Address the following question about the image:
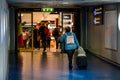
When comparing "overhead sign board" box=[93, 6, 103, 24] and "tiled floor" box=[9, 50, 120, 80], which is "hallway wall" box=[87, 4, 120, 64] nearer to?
"overhead sign board" box=[93, 6, 103, 24]

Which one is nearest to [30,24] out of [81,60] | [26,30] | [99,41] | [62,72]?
[26,30]

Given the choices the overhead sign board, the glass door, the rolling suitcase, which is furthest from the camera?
the glass door

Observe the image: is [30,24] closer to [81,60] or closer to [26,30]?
[26,30]

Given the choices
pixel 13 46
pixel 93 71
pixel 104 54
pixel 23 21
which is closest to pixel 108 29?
pixel 104 54

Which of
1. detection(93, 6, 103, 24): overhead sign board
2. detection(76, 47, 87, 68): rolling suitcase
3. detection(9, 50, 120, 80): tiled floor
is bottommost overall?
detection(9, 50, 120, 80): tiled floor

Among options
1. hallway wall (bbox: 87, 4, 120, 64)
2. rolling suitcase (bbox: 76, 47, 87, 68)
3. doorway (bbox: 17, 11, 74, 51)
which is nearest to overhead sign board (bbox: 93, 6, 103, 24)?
hallway wall (bbox: 87, 4, 120, 64)

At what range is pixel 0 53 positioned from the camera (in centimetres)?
817

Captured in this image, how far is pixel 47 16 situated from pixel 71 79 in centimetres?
1595

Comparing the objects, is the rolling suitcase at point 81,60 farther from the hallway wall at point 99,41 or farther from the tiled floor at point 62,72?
the hallway wall at point 99,41

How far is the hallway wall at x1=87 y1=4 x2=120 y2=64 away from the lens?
1532 centimetres

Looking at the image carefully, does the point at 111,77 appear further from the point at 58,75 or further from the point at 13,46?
the point at 13,46

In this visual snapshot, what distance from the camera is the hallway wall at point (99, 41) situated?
50.3 ft

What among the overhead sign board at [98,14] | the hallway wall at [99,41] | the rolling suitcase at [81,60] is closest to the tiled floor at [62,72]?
the rolling suitcase at [81,60]

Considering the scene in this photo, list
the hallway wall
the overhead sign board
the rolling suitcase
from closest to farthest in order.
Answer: the rolling suitcase → the hallway wall → the overhead sign board
